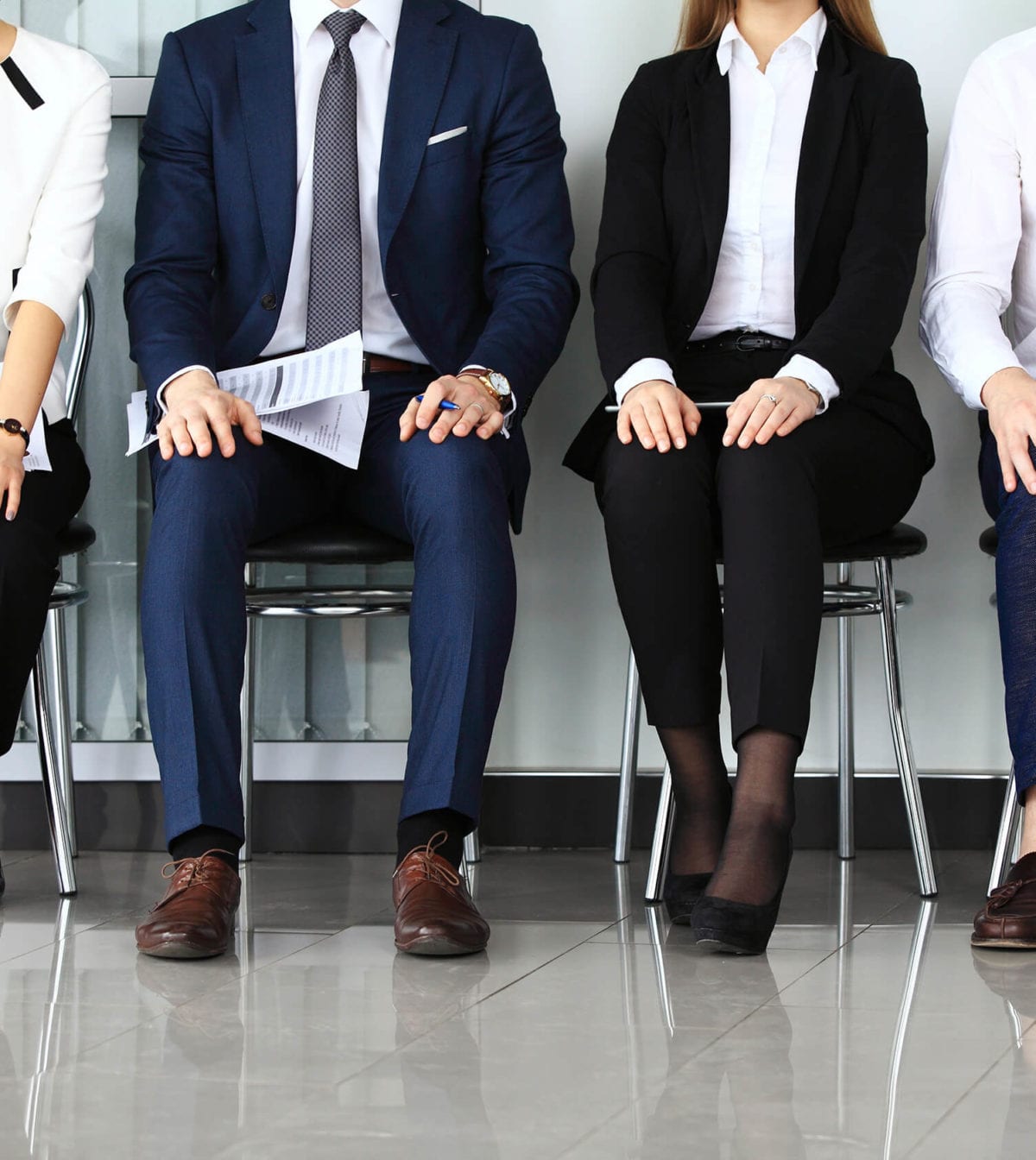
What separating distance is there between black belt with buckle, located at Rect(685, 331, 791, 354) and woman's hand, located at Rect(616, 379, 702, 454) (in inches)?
10.1

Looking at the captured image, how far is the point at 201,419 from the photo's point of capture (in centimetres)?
187

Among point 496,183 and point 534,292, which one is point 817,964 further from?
point 496,183

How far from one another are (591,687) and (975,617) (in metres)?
0.66

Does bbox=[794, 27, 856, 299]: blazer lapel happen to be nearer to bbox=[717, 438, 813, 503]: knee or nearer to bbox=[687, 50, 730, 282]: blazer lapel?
bbox=[687, 50, 730, 282]: blazer lapel

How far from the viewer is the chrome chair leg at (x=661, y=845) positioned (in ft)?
6.66

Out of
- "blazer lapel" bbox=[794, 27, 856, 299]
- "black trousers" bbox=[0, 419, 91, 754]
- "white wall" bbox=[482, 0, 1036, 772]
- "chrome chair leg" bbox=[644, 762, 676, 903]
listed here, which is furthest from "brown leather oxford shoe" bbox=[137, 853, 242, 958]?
"blazer lapel" bbox=[794, 27, 856, 299]

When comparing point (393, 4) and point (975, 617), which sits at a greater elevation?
point (393, 4)

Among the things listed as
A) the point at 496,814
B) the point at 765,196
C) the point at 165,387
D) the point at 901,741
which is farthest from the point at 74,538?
the point at 901,741

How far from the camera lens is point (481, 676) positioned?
5.83 feet

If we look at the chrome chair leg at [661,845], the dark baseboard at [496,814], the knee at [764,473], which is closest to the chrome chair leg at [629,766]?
the dark baseboard at [496,814]

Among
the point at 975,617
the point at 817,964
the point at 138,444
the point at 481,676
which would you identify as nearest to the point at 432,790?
the point at 481,676

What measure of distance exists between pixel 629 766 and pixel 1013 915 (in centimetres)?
77

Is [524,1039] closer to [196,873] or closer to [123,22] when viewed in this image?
[196,873]

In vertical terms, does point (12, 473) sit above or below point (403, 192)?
below
